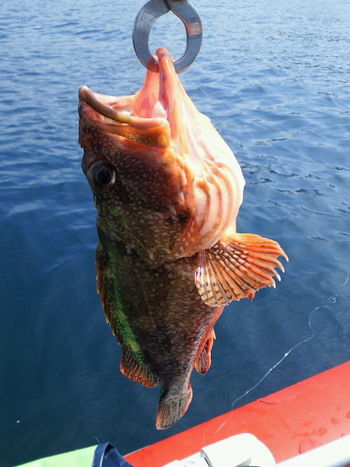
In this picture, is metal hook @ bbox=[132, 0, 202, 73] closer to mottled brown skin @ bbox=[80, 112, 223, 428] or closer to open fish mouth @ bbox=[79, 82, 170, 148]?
open fish mouth @ bbox=[79, 82, 170, 148]

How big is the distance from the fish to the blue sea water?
3.16 m

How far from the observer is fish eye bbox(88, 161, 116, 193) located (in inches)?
76.6

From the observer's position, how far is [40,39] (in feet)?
56.1

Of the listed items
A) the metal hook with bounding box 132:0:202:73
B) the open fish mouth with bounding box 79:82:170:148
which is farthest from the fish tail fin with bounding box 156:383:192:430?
the metal hook with bounding box 132:0:202:73

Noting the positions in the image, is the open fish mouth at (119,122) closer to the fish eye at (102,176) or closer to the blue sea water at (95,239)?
the fish eye at (102,176)

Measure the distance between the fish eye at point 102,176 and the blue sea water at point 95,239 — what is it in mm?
3475

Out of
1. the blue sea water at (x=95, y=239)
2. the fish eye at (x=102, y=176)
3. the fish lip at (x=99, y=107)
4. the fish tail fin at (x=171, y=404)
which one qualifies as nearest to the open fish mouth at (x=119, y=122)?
the fish lip at (x=99, y=107)

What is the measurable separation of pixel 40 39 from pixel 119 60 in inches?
145

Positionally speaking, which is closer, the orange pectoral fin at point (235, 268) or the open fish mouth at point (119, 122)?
the open fish mouth at point (119, 122)

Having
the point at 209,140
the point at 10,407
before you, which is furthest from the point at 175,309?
the point at 10,407

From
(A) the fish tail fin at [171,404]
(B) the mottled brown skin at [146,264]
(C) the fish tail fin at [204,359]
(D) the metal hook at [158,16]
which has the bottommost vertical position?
(A) the fish tail fin at [171,404]

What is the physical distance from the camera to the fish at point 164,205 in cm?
185

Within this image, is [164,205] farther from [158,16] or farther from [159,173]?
[158,16]

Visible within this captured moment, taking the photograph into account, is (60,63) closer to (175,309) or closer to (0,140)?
(0,140)
